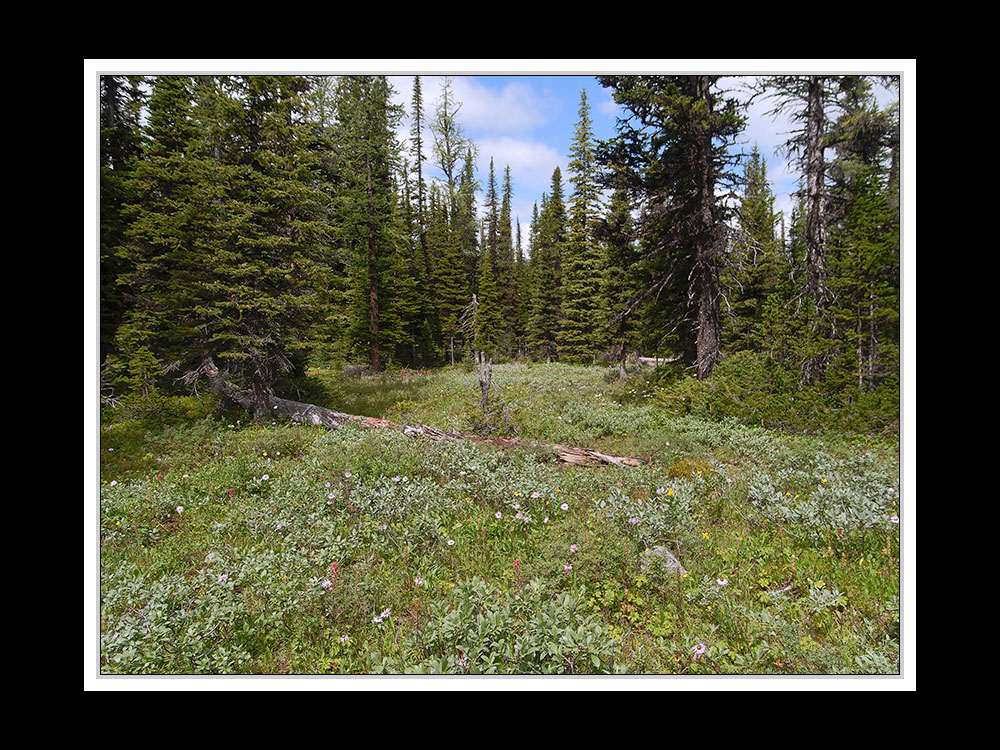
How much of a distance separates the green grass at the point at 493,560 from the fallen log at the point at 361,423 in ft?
1.88

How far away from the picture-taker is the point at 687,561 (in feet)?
12.8

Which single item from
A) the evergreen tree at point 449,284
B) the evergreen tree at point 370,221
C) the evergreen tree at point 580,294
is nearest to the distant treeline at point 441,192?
the evergreen tree at point 370,221

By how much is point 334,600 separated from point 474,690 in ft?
4.73

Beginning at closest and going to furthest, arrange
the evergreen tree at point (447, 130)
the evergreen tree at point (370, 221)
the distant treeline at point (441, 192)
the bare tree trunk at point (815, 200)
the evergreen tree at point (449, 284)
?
1. the evergreen tree at point (447, 130)
2. the distant treeline at point (441, 192)
3. the bare tree trunk at point (815, 200)
4. the evergreen tree at point (370, 221)
5. the evergreen tree at point (449, 284)

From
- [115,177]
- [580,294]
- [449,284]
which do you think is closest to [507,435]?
[115,177]

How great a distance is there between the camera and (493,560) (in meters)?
4.11

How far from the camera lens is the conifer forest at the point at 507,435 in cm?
307

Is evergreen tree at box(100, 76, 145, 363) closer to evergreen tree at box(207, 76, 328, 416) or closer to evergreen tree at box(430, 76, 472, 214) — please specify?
evergreen tree at box(207, 76, 328, 416)

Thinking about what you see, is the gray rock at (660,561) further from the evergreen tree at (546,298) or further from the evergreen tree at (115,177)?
the evergreen tree at (546,298)

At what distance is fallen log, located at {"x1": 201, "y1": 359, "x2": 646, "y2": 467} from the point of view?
7.21 meters

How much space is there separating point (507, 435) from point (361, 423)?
3.90 metres

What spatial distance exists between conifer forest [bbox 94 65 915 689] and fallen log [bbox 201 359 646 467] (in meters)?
0.08
